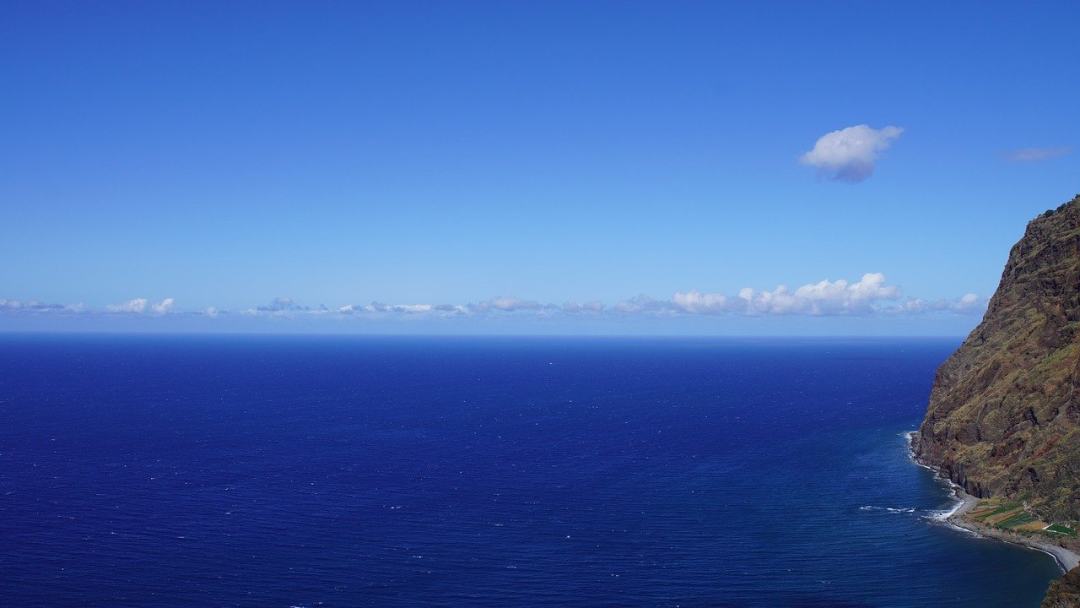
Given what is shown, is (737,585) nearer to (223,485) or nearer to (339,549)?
(339,549)

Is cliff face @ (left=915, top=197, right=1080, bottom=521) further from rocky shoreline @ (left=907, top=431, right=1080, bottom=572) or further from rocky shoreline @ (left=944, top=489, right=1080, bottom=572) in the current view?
rocky shoreline @ (left=944, top=489, right=1080, bottom=572)

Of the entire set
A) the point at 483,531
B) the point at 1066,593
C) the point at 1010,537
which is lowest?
the point at 1010,537

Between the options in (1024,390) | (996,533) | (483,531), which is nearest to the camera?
(996,533)

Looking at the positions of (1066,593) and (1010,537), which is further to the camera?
(1010,537)

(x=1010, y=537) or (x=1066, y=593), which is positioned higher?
(x=1066, y=593)

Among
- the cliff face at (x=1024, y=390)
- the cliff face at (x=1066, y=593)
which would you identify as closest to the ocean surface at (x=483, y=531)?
the cliff face at (x=1024, y=390)

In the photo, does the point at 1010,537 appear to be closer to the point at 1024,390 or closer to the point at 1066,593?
the point at 1024,390

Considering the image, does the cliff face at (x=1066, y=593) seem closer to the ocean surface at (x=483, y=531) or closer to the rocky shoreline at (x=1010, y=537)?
the ocean surface at (x=483, y=531)

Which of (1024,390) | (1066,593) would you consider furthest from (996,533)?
(1066,593)

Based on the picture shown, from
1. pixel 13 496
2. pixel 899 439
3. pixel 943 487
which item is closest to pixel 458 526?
pixel 13 496
